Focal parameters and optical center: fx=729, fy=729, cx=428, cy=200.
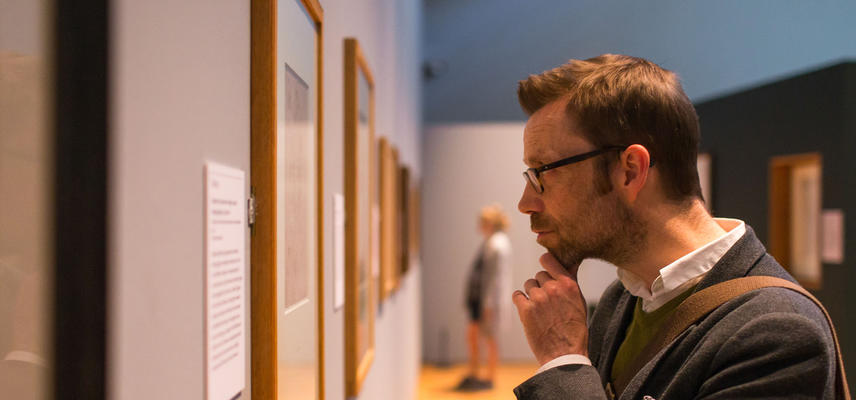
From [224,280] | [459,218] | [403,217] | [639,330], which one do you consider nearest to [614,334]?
[639,330]

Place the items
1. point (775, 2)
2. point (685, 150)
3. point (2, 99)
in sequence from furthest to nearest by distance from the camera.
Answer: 1. point (775, 2)
2. point (685, 150)
3. point (2, 99)

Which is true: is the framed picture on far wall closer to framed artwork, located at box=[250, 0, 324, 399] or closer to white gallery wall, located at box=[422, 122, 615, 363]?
framed artwork, located at box=[250, 0, 324, 399]

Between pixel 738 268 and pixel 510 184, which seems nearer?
pixel 738 268

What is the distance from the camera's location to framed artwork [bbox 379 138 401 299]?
457 centimetres

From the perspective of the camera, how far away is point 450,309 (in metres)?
12.7

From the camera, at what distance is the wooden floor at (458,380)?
400 inches

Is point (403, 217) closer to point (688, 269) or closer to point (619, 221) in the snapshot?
point (619, 221)

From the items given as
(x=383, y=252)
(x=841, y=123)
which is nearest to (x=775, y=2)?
(x=841, y=123)

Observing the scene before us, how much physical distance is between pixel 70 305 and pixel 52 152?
0.16 metres

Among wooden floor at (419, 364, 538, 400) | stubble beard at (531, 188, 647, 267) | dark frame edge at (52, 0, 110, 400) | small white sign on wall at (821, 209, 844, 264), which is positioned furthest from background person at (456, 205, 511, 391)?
dark frame edge at (52, 0, 110, 400)

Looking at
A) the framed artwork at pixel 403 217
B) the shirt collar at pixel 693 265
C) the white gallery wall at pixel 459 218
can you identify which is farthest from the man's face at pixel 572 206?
the white gallery wall at pixel 459 218

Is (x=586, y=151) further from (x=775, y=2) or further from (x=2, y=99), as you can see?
(x=775, y=2)

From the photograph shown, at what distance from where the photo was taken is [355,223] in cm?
313

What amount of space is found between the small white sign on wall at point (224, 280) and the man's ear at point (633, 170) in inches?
38.8
